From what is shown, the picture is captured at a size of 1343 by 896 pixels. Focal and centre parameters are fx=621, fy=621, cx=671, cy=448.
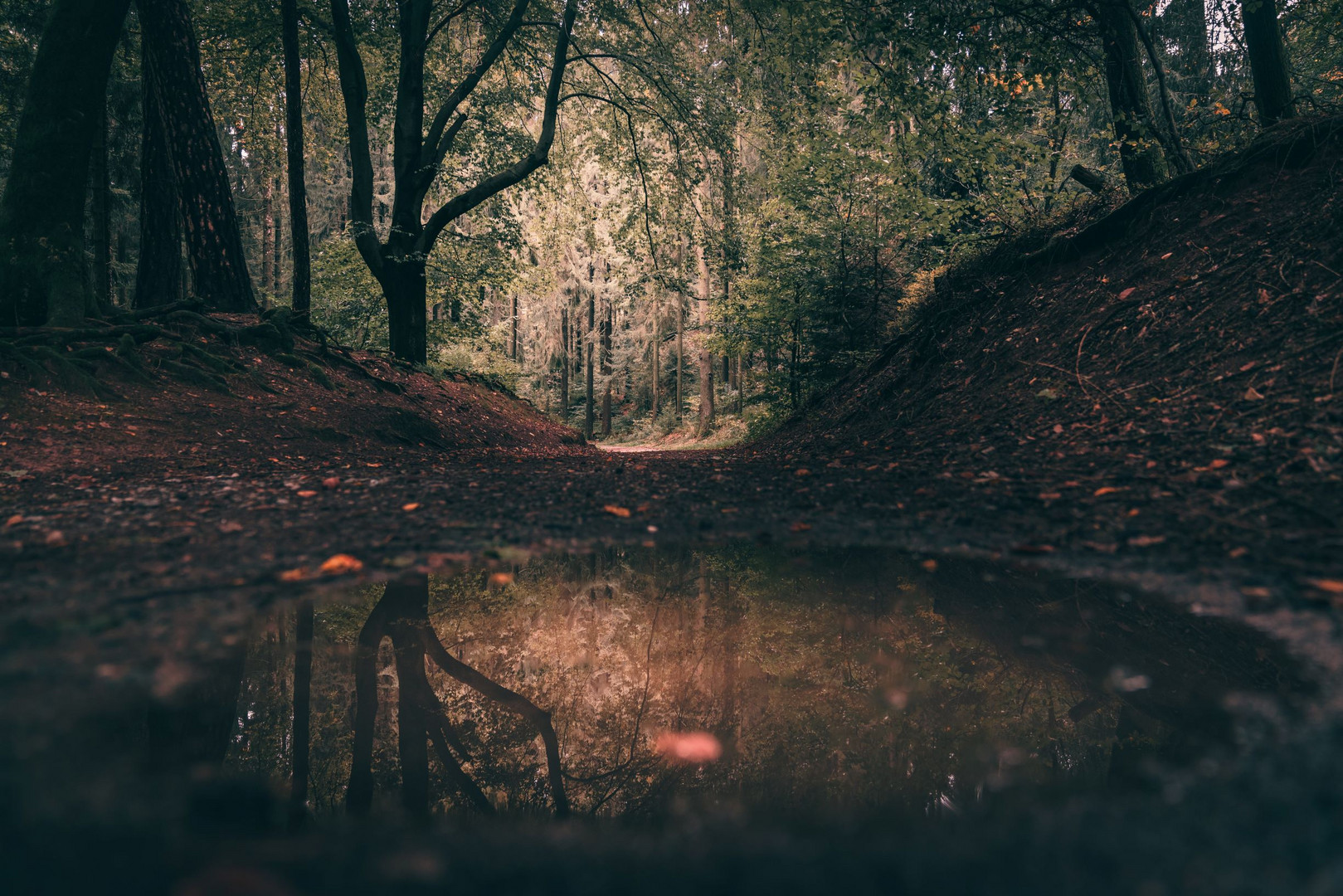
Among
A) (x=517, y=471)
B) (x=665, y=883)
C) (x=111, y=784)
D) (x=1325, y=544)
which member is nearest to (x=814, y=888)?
(x=665, y=883)

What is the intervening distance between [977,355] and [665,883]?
7.55m

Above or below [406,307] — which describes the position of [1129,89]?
above

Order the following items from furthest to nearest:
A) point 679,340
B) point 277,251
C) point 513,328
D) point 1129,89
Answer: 1. point 513,328
2. point 277,251
3. point 679,340
4. point 1129,89

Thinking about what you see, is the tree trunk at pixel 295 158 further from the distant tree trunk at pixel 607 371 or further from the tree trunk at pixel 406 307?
the distant tree trunk at pixel 607 371

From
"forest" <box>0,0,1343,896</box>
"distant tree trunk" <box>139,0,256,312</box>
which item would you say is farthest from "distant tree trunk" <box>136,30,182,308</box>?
"distant tree trunk" <box>139,0,256,312</box>

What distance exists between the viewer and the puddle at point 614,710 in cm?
134

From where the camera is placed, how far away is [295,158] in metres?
9.66

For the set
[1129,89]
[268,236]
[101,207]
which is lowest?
[1129,89]

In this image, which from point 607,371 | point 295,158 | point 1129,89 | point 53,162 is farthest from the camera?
point 607,371

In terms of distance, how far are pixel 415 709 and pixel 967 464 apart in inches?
167

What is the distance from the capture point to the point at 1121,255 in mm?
6805

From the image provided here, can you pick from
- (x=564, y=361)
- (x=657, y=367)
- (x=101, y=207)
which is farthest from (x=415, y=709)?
(x=564, y=361)

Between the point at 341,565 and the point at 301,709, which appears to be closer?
the point at 301,709

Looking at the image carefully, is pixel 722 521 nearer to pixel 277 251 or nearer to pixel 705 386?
pixel 705 386
